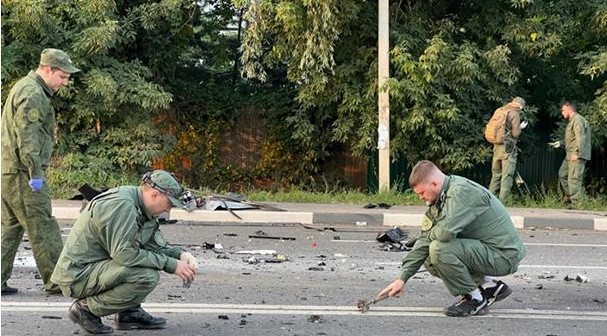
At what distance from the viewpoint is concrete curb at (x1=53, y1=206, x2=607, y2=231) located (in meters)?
12.3

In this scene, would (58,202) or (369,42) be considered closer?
(58,202)

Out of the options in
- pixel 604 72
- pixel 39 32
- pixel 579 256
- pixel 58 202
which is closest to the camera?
pixel 579 256

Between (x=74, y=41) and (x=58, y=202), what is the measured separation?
3.18m

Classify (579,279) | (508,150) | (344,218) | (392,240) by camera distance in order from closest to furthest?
(579,279), (392,240), (344,218), (508,150)

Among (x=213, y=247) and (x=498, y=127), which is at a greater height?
(x=498, y=127)

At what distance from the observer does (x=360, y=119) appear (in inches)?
633

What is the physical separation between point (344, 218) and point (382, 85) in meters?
3.11

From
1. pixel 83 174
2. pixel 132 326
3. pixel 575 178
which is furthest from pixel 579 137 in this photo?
pixel 132 326

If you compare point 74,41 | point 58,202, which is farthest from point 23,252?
point 74,41

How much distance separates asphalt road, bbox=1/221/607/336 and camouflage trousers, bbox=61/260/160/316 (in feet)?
1.54

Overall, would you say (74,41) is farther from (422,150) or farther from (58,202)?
(422,150)

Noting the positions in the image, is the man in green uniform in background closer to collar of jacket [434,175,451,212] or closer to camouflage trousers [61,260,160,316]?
collar of jacket [434,175,451,212]

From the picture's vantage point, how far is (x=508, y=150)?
46.4ft

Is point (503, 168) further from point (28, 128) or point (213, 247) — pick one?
point (28, 128)
